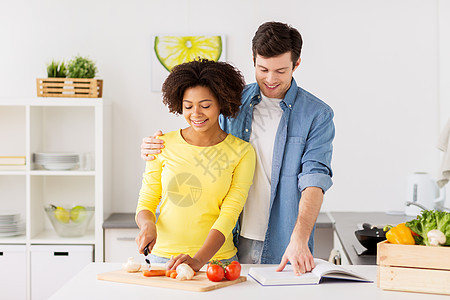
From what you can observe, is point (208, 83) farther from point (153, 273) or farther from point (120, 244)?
point (120, 244)

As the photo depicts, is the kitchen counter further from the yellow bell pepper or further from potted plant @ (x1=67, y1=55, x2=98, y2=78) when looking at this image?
potted plant @ (x1=67, y1=55, x2=98, y2=78)

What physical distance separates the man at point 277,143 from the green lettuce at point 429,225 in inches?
18.3

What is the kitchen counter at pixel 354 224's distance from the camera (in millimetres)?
2486

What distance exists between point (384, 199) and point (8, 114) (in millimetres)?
2533

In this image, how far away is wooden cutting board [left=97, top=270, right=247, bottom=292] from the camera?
1596mm

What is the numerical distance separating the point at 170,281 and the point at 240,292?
201mm

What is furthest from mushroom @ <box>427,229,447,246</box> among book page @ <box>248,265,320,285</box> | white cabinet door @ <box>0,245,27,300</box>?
white cabinet door @ <box>0,245,27,300</box>

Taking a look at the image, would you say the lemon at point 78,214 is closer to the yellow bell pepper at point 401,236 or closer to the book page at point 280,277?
the book page at point 280,277

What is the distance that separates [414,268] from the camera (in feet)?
5.29

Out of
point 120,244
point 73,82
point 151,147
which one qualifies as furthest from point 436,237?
point 73,82

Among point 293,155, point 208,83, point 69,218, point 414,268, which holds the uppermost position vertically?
point 208,83

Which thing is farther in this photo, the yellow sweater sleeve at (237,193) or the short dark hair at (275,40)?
the short dark hair at (275,40)

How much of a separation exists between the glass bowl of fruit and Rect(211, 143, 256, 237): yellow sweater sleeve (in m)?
1.80

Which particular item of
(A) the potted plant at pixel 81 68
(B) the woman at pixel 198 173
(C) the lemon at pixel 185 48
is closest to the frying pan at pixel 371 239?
(B) the woman at pixel 198 173
